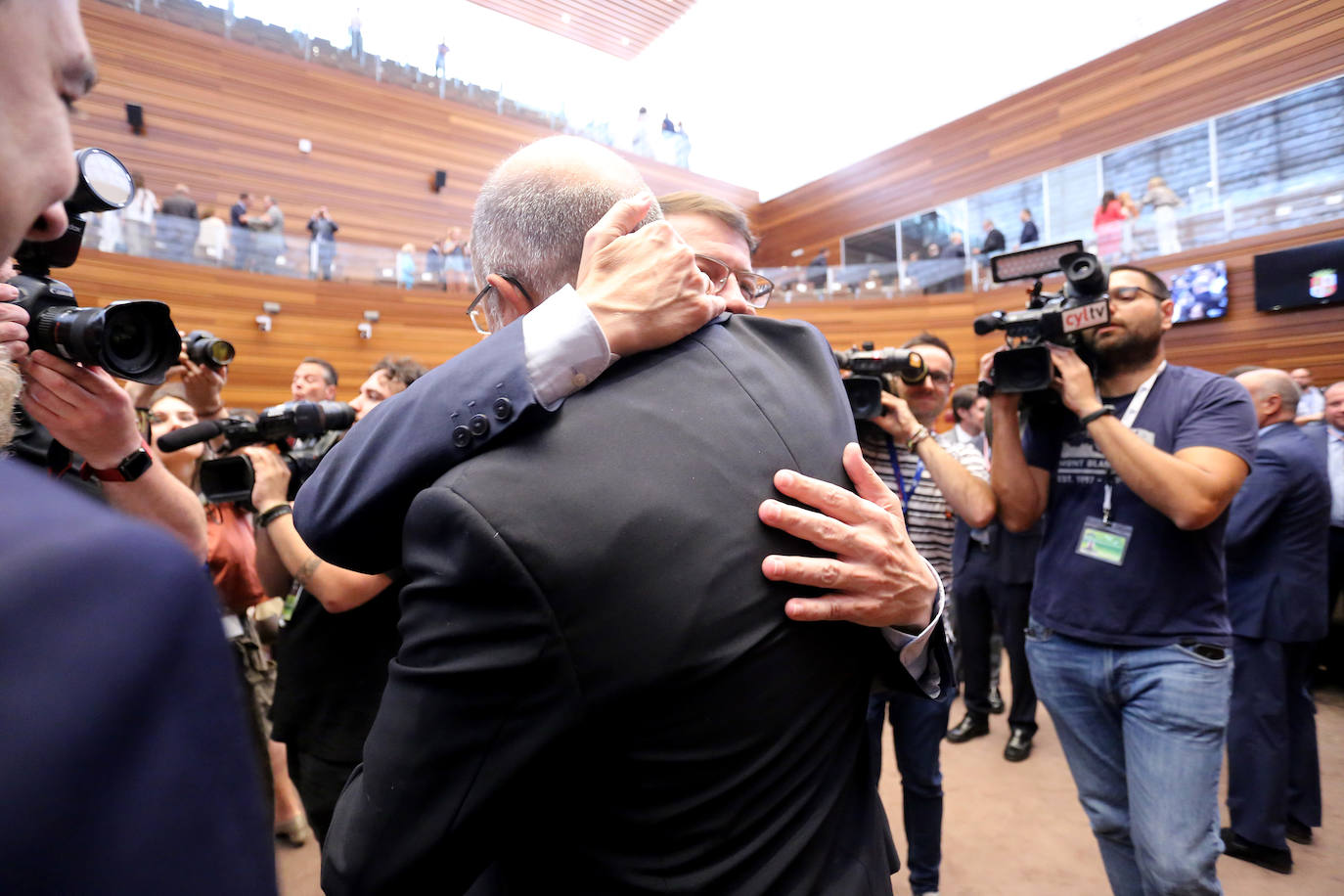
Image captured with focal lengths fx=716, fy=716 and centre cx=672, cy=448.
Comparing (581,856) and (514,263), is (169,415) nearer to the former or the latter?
(514,263)

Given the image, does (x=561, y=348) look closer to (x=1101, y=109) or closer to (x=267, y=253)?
(x=267, y=253)

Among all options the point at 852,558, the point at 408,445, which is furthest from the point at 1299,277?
the point at 408,445

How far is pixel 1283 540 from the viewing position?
2.92 metres

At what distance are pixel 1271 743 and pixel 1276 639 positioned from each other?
16.9 inches

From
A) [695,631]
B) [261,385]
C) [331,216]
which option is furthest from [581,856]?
[331,216]

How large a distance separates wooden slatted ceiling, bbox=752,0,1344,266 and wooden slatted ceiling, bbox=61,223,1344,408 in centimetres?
228

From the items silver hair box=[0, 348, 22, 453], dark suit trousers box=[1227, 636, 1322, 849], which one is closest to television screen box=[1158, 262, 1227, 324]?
dark suit trousers box=[1227, 636, 1322, 849]

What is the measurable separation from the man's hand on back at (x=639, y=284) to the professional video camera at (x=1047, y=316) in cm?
134

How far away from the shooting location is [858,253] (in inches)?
530

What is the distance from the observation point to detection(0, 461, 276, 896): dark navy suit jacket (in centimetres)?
25

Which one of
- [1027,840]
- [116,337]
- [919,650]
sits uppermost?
[116,337]

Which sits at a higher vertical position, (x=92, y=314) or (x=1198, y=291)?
(x=1198, y=291)

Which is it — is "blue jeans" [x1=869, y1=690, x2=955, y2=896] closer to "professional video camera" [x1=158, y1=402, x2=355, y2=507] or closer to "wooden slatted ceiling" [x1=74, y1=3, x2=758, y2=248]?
"professional video camera" [x1=158, y1=402, x2=355, y2=507]

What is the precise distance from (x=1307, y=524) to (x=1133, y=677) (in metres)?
1.94
